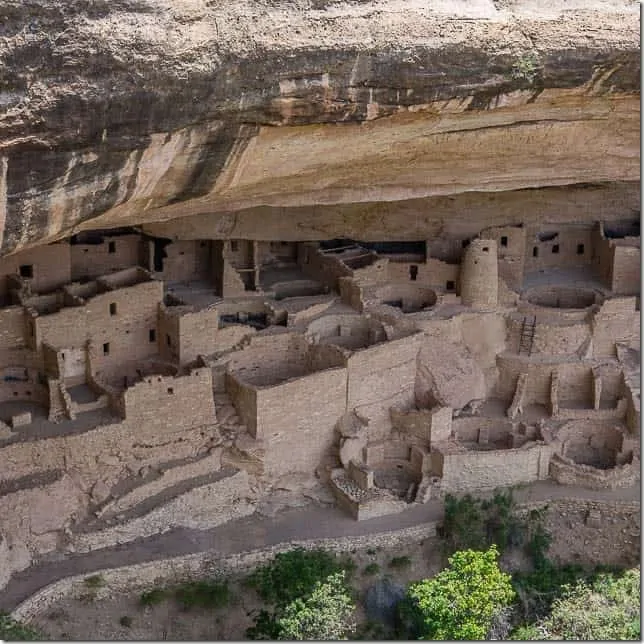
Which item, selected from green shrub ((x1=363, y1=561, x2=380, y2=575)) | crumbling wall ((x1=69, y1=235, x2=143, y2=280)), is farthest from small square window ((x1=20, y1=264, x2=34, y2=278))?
green shrub ((x1=363, y1=561, x2=380, y2=575))

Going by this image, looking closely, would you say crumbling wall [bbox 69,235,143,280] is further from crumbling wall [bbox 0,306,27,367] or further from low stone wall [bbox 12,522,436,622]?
low stone wall [bbox 12,522,436,622]

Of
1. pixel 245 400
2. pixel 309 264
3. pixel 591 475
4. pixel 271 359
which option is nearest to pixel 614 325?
pixel 591 475

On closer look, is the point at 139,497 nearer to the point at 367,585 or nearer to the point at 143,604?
the point at 143,604

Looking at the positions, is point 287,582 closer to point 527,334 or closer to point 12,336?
point 12,336

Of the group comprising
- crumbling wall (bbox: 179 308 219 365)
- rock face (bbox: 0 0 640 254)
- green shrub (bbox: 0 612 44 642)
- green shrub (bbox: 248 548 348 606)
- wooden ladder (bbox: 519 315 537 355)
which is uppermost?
rock face (bbox: 0 0 640 254)

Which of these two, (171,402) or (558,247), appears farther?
(558,247)

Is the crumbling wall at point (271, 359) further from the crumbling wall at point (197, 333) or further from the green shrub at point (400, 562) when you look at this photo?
the green shrub at point (400, 562)

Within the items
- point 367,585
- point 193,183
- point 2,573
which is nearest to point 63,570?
point 2,573
